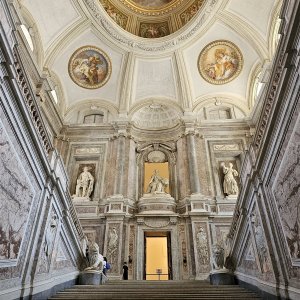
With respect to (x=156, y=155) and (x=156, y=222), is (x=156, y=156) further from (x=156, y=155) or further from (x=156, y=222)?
(x=156, y=222)

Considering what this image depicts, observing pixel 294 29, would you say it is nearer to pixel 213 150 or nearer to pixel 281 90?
pixel 281 90

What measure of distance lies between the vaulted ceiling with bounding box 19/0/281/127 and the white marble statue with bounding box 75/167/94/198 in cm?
393

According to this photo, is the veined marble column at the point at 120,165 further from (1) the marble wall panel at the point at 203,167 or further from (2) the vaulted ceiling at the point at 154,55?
(1) the marble wall panel at the point at 203,167

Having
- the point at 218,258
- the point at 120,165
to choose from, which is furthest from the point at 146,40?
the point at 218,258

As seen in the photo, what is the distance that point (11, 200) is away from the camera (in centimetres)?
454

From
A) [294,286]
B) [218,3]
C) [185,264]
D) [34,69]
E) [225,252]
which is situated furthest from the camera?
[218,3]

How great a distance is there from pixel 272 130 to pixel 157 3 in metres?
14.5

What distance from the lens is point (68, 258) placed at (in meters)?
7.33

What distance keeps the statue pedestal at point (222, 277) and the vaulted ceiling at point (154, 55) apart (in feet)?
33.4

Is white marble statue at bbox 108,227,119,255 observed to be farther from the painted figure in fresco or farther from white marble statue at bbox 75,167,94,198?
the painted figure in fresco

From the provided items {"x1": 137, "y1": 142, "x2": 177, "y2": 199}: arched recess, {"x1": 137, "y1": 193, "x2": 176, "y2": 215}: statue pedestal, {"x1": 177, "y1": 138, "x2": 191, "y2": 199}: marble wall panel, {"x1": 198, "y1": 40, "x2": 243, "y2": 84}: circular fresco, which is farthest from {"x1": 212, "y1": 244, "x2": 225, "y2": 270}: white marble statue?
{"x1": 198, "y1": 40, "x2": 243, "y2": 84}: circular fresco

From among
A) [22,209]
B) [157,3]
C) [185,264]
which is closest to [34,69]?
[157,3]

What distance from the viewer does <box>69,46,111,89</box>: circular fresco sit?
15.9 meters

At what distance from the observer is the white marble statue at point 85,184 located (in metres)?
13.9
